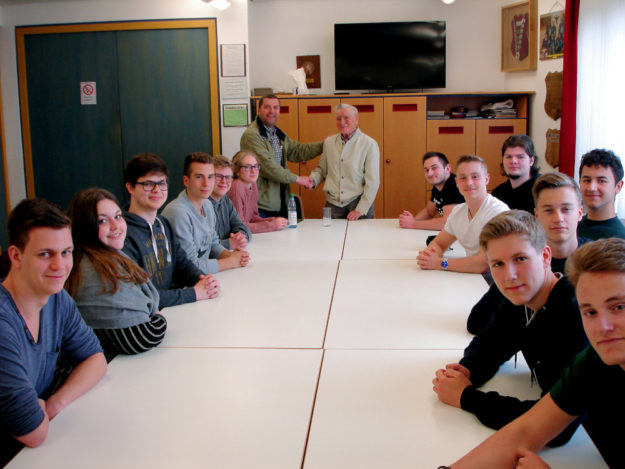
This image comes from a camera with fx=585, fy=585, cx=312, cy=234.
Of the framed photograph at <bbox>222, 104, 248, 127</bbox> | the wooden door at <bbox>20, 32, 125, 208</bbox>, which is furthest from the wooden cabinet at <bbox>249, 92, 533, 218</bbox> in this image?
the wooden door at <bbox>20, 32, 125, 208</bbox>

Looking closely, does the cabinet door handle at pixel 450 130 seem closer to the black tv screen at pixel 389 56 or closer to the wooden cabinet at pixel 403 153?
the wooden cabinet at pixel 403 153

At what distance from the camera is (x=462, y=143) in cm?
605

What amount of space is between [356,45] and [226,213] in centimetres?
322

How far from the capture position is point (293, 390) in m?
1.58

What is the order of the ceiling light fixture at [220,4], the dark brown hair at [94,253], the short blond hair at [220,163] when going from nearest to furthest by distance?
1. the dark brown hair at [94,253]
2. the short blond hair at [220,163]
3. the ceiling light fixture at [220,4]

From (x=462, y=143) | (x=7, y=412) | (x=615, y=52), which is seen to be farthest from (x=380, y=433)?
(x=462, y=143)

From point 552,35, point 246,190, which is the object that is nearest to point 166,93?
point 246,190

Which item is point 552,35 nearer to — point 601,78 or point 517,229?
point 601,78

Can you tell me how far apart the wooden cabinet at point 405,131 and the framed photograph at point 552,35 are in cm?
50

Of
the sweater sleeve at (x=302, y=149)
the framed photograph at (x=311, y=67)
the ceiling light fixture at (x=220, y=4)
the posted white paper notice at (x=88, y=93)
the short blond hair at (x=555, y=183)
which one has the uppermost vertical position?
the ceiling light fixture at (x=220, y=4)

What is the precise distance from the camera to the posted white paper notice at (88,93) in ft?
20.5

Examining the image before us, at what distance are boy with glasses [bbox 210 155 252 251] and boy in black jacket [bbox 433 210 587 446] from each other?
202 centimetres

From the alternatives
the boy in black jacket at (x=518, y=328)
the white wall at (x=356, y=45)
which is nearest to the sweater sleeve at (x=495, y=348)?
the boy in black jacket at (x=518, y=328)

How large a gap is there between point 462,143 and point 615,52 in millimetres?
1797
